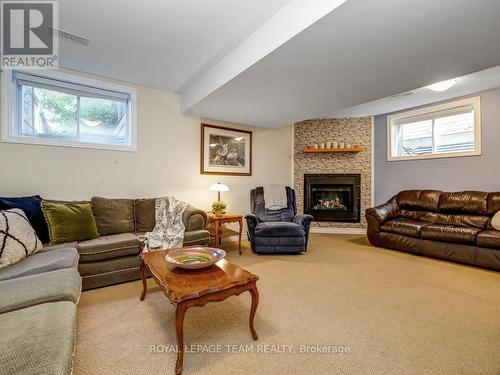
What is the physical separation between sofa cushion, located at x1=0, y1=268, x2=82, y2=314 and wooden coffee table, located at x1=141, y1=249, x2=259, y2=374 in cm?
50

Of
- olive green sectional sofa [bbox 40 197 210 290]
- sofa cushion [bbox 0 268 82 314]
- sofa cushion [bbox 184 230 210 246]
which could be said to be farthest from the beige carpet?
sofa cushion [bbox 184 230 210 246]

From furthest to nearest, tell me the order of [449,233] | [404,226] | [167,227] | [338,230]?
[338,230] → [404,226] → [449,233] → [167,227]

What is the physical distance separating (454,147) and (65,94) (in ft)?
19.8

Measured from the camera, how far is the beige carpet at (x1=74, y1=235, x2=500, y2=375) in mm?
1419

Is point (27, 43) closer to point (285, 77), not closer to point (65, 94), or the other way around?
point (65, 94)

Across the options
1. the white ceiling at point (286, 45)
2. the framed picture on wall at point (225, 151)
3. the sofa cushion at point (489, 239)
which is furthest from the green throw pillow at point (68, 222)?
the sofa cushion at point (489, 239)

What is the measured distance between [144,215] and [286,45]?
2.62 m

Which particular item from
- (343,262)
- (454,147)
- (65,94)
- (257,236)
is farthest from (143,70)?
(454,147)

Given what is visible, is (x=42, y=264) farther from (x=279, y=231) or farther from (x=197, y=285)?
(x=279, y=231)

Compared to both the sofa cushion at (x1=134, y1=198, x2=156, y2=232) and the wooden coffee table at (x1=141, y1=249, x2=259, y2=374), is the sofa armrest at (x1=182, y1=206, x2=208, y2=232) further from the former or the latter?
the wooden coffee table at (x1=141, y1=249, x2=259, y2=374)

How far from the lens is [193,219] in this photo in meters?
3.14

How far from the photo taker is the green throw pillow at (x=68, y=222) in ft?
7.89

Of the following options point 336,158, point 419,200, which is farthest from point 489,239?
point 336,158

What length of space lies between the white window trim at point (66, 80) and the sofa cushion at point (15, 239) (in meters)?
1.13
